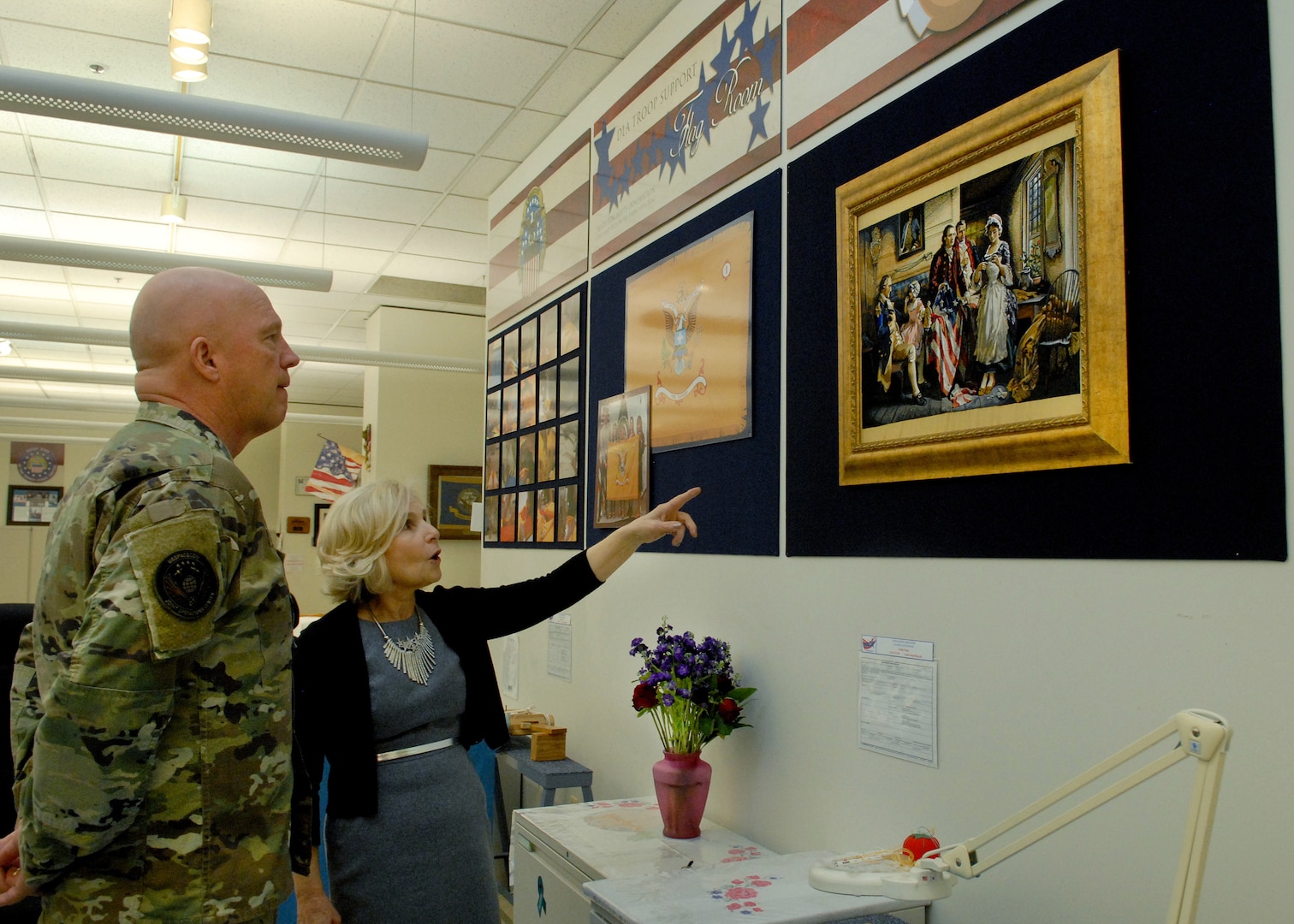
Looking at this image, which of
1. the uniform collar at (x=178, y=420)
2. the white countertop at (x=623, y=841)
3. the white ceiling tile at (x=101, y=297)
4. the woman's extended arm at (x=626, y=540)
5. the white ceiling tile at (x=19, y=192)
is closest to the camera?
the uniform collar at (x=178, y=420)

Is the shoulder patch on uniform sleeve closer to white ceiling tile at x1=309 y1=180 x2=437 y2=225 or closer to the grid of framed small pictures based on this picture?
the grid of framed small pictures

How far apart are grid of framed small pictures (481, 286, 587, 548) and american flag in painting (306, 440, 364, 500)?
326cm

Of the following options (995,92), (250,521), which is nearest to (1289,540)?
(995,92)

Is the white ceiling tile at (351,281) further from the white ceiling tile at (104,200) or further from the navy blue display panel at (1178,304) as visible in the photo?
the navy blue display panel at (1178,304)

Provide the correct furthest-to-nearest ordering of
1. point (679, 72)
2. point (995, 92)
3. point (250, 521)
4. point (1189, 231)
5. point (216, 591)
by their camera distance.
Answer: point (679, 72)
point (995, 92)
point (1189, 231)
point (250, 521)
point (216, 591)

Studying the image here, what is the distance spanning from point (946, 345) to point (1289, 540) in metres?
0.77

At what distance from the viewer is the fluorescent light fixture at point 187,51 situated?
346 centimetres

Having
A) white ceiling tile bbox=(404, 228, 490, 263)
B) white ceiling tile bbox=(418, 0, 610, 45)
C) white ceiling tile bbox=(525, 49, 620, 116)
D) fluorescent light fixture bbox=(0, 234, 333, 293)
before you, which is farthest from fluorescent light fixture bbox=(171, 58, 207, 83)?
white ceiling tile bbox=(404, 228, 490, 263)

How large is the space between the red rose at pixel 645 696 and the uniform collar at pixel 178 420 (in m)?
1.48

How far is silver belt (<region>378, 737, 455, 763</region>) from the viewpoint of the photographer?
2082 millimetres

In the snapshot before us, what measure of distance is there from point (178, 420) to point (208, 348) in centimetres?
12

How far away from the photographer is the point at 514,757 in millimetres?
3910

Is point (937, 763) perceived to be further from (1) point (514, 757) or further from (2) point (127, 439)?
(1) point (514, 757)

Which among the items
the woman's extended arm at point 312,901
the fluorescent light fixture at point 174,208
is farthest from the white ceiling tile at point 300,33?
the woman's extended arm at point 312,901
